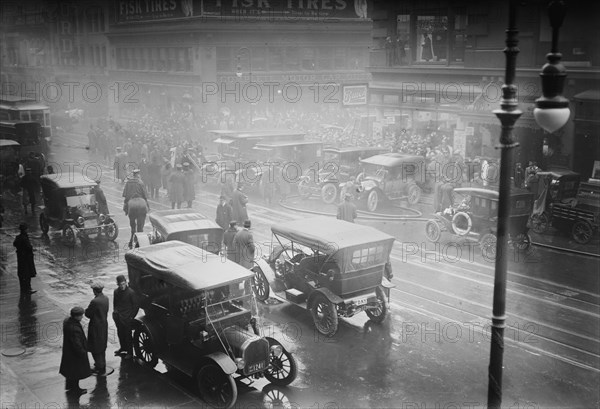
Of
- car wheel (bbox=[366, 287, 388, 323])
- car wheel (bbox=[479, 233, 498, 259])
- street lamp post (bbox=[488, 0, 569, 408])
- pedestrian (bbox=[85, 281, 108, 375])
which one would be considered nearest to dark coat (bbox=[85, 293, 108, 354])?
pedestrian (bbox=[85, 281, 108, 375])

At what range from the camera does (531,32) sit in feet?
88.3

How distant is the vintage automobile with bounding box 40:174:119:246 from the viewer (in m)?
19.0

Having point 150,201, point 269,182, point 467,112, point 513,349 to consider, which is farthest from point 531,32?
point 513,349

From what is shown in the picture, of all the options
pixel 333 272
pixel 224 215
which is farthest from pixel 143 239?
pixel 333 272

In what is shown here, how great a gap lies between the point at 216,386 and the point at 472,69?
76.6 ft

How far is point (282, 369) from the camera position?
412 inches

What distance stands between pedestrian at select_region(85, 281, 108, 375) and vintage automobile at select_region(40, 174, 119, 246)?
28.3ft

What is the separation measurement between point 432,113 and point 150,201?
14713 millimetres

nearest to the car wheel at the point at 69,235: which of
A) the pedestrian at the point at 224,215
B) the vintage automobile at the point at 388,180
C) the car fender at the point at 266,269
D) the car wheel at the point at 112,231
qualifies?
the car wheel at the point at 112,231

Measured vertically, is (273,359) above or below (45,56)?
below

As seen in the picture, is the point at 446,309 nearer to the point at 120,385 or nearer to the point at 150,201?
the point at 120,385

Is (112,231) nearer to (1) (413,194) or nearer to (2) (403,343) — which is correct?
(2) (403,343)

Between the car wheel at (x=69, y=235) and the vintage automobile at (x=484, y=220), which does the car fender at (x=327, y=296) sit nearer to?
the vintage automobile at (x=484, y=220)

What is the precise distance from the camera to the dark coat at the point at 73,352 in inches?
400
